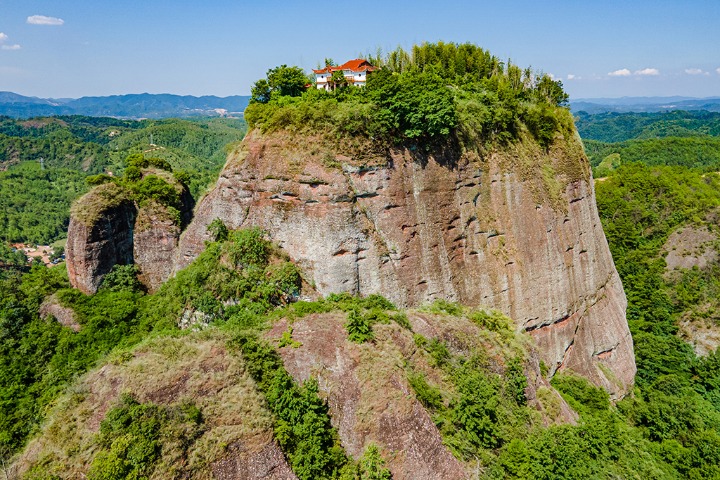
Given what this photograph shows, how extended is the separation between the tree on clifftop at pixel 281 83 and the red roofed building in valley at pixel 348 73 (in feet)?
6.11

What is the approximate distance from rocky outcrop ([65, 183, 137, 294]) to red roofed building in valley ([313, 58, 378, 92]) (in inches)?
615

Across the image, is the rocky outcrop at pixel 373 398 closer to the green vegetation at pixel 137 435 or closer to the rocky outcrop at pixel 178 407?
the rocky outcrop at pixel 178 407

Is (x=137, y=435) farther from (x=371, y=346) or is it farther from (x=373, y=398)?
(x=371, y=346)

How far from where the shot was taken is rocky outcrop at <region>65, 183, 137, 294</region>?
82.9ft

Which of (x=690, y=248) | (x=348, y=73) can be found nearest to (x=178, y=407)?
(x=348, y=73)

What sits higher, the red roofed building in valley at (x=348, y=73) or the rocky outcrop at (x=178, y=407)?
the red roofed building in valley at (x=348, y=73)

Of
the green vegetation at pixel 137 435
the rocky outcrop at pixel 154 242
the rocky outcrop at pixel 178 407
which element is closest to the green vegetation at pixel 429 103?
the rocky outcrop at pixel 154 242

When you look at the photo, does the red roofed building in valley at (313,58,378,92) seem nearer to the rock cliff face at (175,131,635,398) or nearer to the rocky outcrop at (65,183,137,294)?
the rock cliff face at (175,131,635,398)

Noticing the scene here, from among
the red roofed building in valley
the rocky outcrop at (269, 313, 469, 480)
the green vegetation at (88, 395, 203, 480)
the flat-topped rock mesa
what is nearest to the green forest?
the green vegetation at (88, 395, 203, 480)

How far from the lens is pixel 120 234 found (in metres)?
26.8

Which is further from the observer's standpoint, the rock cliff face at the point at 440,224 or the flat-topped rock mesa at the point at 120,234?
the flat-topped rock mesa at the point at 120,234

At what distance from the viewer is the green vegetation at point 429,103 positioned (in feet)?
74.7

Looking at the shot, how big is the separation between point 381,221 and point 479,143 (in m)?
8.50

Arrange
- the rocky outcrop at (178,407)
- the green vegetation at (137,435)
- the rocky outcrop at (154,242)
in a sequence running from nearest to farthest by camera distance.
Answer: the green vegetation at (137,435) < the rocky outcrop at (178,407) < the rocky outcrop at (154,242)
